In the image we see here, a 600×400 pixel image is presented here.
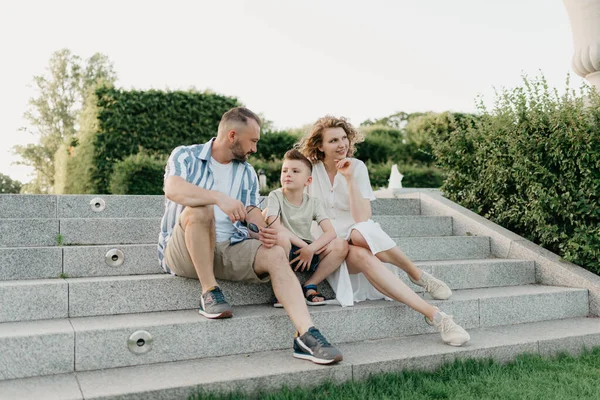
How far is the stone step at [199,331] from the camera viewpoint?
244 centimetres

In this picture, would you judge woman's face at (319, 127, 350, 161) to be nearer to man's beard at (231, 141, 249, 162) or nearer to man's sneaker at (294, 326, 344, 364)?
man's beard at (231, 141, 249, 162)

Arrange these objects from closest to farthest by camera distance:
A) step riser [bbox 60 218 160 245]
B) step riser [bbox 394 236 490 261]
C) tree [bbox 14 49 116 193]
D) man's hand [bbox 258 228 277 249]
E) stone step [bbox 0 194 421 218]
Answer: man's hand [bbox 258 228 277 249] < step riser [bbox 60 218 160 245] < stone step [bbox 0 194 421 218] < step riser [bbox 394 236 490 261] < tree [bbox 14 49 116 193]

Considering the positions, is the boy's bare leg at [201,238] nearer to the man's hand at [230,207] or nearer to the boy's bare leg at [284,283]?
the man's hand at [230,207]

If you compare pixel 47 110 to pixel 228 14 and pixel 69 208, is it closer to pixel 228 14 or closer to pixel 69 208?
pixel 228 14

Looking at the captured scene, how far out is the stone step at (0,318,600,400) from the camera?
224cm

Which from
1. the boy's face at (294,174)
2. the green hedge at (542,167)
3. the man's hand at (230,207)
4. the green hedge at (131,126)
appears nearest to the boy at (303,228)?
the boy's face at (294,174)

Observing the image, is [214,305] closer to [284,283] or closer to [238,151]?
[284,283]

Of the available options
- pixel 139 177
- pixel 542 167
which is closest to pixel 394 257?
pixel 542 167

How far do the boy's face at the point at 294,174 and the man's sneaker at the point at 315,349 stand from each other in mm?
1038

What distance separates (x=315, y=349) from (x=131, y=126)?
26.4 feet

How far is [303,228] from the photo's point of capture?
342cm

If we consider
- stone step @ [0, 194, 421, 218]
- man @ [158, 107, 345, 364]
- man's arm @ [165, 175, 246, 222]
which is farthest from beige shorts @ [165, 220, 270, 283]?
stone step @ [0, 194, 421, 218]

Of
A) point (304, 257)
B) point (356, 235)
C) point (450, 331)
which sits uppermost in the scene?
point (356, 235)

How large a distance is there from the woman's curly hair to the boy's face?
1.20 ft
